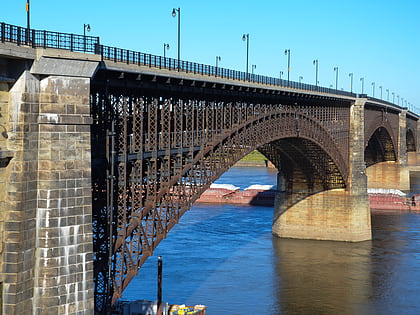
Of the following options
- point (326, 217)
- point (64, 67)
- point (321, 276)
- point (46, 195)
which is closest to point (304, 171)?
point (326, 217)

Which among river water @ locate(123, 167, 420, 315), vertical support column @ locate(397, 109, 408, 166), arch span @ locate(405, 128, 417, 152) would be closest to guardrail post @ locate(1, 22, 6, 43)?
river water @ locate(123, 167, 420, 315)

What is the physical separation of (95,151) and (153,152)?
5.12 meters

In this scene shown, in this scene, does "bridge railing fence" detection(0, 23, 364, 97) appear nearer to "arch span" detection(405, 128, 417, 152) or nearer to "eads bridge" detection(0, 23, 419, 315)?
"eads bridge" detection(0, 23, 419, 315)

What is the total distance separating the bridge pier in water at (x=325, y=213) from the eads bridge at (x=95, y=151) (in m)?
19.2

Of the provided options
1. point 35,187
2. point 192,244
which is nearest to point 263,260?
point 192,244

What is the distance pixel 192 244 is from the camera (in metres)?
58.9

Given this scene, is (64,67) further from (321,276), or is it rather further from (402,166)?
(402,166)

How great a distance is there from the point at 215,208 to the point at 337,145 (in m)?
25.6

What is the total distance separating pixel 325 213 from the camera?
214 feet

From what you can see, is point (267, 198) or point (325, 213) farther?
point (267, 198)

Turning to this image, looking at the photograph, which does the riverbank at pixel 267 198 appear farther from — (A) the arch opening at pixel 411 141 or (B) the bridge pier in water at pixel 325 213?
(A) the arch opening at pixel 411 141

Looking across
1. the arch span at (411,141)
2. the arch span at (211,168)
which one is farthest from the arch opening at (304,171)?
the arch span at (411,141)

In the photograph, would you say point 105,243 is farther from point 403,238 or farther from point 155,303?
point 403,238

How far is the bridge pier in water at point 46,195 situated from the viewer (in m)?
20.6
